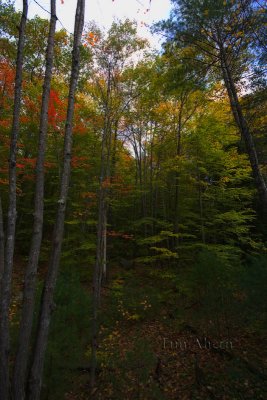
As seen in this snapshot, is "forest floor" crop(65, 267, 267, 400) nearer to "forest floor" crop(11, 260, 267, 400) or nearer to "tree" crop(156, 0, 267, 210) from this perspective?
"forest floor" crop(11, 260, 267, 400)

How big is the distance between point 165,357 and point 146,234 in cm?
689

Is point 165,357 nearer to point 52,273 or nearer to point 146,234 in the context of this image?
point 52,273

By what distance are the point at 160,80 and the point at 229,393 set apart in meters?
9.44

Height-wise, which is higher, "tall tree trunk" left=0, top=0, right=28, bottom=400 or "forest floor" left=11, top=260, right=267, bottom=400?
"tall tree trunk" left=0, top=0, right=28, bottom=400

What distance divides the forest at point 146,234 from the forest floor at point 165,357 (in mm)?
36

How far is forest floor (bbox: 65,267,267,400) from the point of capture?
5652mm

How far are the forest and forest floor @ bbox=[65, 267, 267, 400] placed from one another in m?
0.04

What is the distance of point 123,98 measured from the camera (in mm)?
9109

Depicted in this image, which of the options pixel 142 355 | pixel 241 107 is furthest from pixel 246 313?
pixel 241 107

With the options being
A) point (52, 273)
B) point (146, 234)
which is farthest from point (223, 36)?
point (146, 234)

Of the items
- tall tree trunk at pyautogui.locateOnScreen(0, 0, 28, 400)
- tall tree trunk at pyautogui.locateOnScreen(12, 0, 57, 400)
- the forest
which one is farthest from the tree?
tall tree trunk at pyautogui.locateOnScreen(0, 0, 28, 400)

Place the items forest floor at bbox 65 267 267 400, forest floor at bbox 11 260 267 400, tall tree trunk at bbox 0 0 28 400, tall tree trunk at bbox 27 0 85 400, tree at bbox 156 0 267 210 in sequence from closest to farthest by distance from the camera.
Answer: tall tree trunk at bbox 27 0 85 400 → tall tree trunk at bbox 0 0 28 400 → forest floor at bbox 11 260 267 400 → forest floor at bbox 65 267 267 400 → tree at bbox 156 0 267 210

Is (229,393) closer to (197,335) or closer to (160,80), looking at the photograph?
(197,335)

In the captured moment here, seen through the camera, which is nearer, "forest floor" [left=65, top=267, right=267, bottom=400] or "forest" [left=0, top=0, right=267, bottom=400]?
"forest" [left=0, top=0, right=267, bottom=400]
